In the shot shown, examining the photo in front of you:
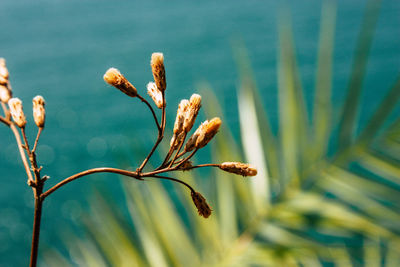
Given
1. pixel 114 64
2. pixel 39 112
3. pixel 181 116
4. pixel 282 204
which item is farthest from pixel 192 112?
pixel 114 64

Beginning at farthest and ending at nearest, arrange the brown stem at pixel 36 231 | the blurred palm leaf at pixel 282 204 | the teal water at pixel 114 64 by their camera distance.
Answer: the teal water at pixel 114 64
the blurred palm leaf at pixel 282 204
the brown stem at pixel 36 231

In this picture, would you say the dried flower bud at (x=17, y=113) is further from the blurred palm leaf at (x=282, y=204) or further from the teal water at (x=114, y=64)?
the teal water at (x=114, y=64)

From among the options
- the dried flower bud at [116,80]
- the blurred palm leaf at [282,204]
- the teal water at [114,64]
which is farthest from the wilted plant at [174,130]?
the teal water at [114,64]

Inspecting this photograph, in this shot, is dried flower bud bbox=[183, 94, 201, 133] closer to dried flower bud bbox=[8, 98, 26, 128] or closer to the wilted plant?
the wilted plant

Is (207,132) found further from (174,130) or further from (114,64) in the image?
(114,64)

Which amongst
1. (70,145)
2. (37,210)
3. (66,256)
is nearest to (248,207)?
(37,210)

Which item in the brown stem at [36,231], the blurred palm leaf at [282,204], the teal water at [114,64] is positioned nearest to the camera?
the brown stem at [36,231]
